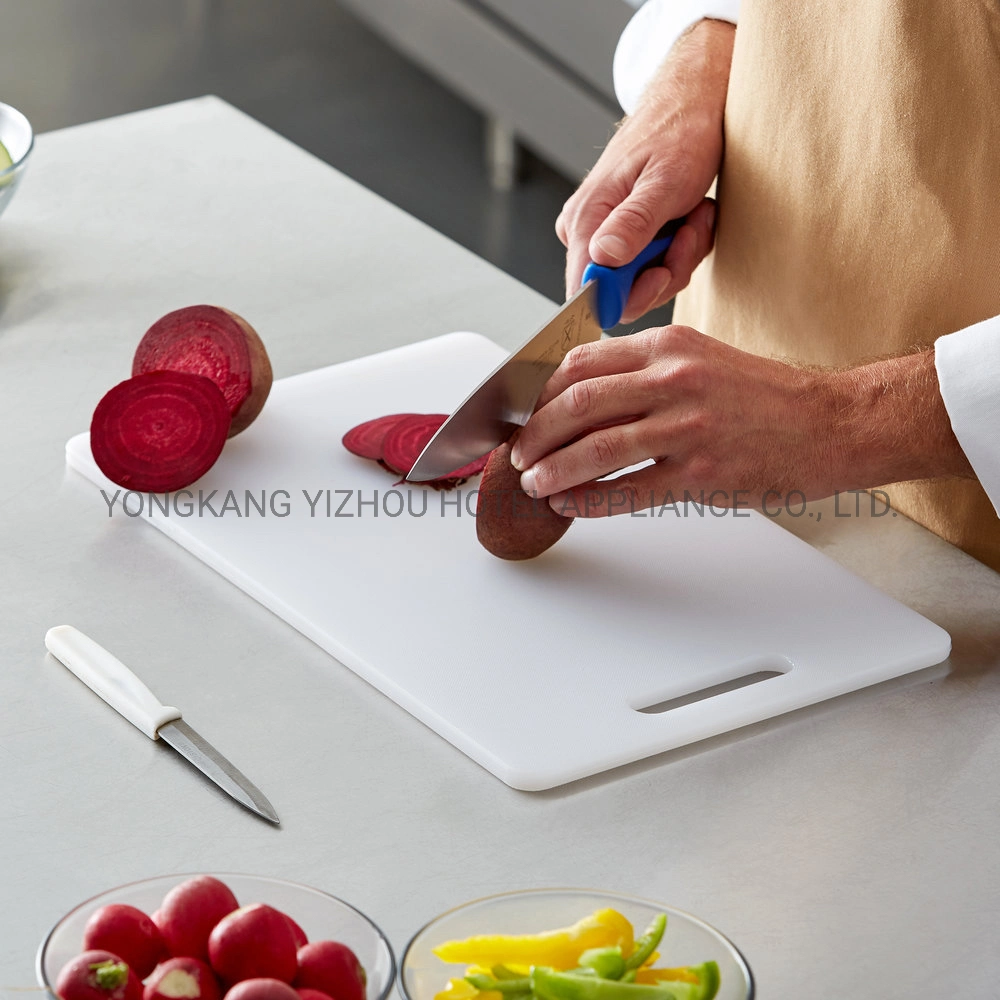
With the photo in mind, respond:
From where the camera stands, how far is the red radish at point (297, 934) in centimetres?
73

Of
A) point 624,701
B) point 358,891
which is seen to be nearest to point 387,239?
point 624,701

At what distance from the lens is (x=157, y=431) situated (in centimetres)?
139

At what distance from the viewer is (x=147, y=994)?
26.9 inches

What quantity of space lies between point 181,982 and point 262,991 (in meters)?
0.05

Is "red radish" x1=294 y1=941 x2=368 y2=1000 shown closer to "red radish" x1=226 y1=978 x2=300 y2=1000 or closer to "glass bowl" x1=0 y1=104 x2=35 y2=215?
"red radish" x1=226 y1=978 x2=300 y2=1000

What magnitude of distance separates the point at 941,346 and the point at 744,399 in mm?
170

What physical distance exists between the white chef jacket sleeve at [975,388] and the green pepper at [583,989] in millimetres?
675

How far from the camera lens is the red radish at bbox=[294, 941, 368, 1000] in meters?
0.71

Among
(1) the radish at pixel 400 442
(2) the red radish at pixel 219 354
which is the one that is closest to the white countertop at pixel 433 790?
(2) the red radish at pixel 219 354

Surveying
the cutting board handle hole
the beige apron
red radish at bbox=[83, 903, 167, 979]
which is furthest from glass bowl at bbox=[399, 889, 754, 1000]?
the beige apron

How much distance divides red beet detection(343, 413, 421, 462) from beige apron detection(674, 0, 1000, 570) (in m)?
0.43

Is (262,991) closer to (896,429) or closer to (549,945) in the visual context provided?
(549,945)

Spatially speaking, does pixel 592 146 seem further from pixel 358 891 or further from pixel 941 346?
pixel 358 891

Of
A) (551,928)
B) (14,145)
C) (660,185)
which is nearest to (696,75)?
(660,185)
